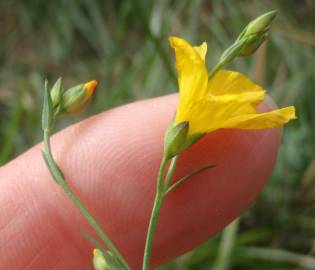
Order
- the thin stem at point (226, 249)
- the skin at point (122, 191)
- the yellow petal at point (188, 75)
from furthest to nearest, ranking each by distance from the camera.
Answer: the thin stem at point (226, 249), the skin at point (122, 191), the yellow petal at point (188, 75)

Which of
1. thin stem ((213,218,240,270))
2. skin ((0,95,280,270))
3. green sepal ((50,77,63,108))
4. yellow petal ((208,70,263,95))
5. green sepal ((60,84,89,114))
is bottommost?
thin stem ((213,218,240,270))

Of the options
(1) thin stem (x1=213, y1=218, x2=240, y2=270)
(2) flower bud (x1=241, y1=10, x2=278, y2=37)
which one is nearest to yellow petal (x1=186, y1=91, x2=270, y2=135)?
(2) flower bud (x1=241, y1=10, x2=278, y2=37)

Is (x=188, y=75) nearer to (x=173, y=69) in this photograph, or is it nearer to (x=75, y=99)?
(x=75, y=99)

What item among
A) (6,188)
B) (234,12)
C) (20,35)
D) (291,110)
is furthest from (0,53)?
(291,110)

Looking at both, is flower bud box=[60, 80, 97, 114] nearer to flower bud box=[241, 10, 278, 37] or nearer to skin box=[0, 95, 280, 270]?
skin box=[0, 95, 280, 270]

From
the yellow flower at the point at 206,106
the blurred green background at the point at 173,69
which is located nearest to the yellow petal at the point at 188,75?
the yellow flower at the point at 206,106

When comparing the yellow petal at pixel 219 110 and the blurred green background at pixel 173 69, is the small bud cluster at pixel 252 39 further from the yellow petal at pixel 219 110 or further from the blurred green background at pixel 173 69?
the blurred green background at pixel 173 69
